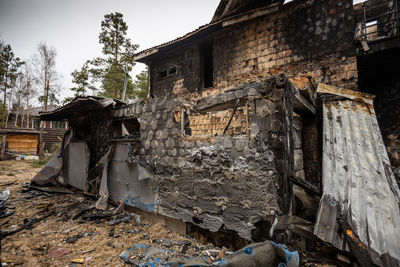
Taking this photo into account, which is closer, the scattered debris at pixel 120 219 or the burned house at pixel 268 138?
the burned house at pixel 268 138

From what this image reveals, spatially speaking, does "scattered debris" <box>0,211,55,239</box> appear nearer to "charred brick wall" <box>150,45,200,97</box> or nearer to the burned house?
the burned house

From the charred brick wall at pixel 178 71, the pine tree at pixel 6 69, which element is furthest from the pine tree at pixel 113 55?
the pine tree at pixel 6 69

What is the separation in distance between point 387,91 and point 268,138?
17.9 feet

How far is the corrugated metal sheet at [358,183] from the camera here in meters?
2.04

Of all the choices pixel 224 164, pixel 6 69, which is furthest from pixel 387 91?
pixel 6 69

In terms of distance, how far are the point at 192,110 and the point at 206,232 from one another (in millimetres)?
2423

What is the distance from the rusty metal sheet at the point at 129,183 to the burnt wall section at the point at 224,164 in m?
0.24

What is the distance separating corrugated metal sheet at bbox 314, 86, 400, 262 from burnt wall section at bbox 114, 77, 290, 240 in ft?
2.04

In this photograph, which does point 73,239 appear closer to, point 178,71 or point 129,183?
point 129,183

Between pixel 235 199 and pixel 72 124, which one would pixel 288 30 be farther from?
pixel 72 124

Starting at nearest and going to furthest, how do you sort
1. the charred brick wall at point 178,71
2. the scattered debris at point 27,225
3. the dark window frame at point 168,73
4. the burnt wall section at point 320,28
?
the scattered debris at point 27,225
the burnt wall section at point 320,28
the charred brick wall at point 178,71
the dark window frame at point 168,73

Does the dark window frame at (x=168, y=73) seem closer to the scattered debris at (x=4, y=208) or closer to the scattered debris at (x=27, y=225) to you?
the scattered debris at (x=27, y=225)

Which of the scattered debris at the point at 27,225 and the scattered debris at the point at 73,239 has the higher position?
the scattered debris at the point at 27,225

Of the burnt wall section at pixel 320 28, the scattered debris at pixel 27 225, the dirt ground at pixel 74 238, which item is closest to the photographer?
the dirt ground at pixel 74 238
